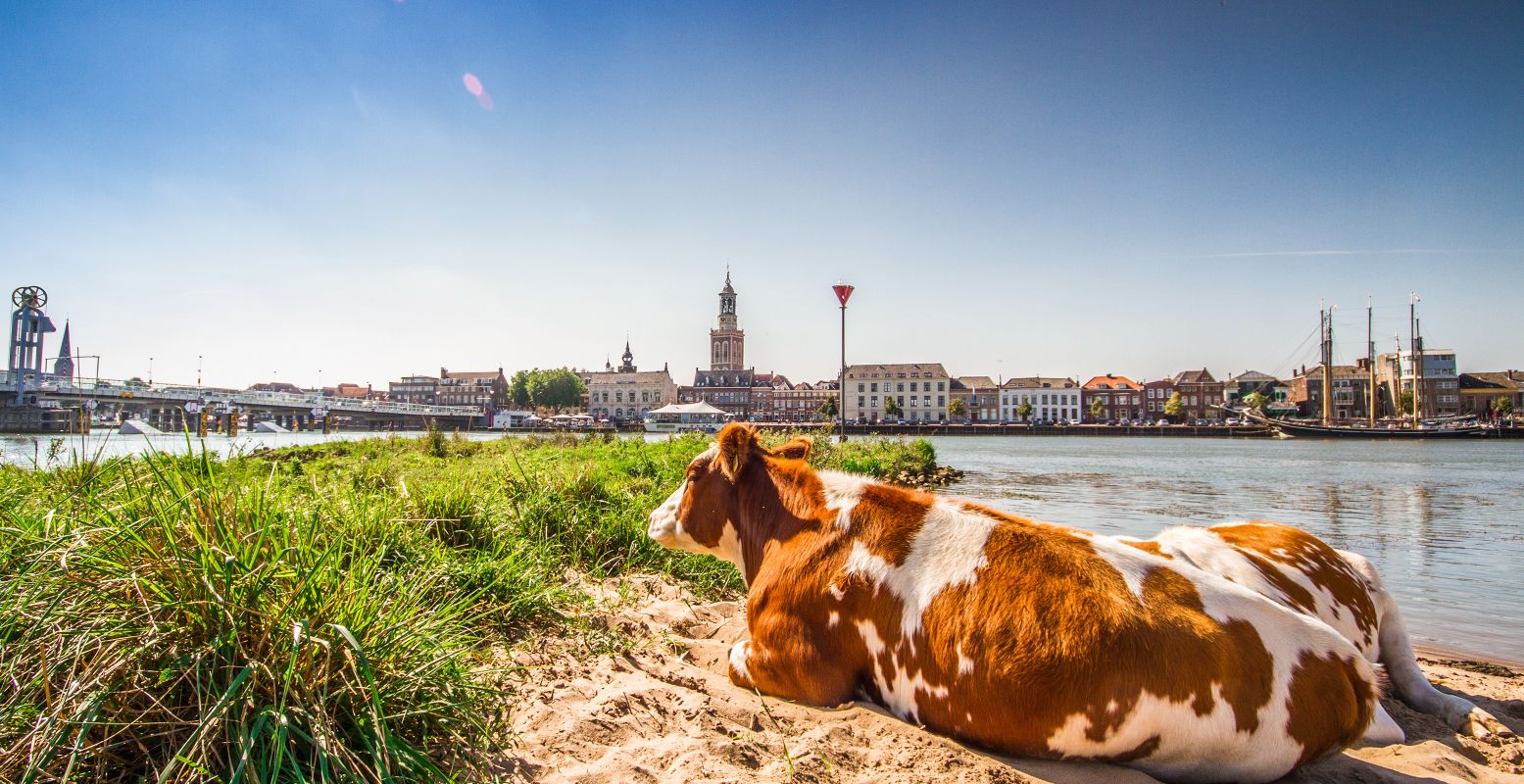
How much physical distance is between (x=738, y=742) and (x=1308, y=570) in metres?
2.78

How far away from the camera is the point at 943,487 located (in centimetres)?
1984

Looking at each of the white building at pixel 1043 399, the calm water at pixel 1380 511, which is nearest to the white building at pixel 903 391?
the white building at pixel 1043 399

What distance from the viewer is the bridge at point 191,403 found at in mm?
53188

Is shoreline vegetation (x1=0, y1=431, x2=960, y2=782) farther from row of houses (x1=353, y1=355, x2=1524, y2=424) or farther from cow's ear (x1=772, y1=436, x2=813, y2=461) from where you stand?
row of houses (x1=353, y1=355, x2=1524, y2=424)

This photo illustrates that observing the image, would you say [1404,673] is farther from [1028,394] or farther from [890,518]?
[1028,394]

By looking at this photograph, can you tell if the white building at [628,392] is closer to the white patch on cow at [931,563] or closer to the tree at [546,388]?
the tree at [546,388]

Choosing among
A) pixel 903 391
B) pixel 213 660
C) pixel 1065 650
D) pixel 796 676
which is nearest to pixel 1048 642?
pixel 1065 650

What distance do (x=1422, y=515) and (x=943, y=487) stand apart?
388 inches

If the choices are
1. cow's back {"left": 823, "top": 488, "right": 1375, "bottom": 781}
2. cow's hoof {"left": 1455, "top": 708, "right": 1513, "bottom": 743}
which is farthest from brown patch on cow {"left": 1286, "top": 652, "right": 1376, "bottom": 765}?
cow's hoof {"left": 1455, "top": 708, "right": 1513, "bottom": 743}

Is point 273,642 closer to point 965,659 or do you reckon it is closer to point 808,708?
point 808,708

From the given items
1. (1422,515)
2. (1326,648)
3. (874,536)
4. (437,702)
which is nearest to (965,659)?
(874,536)

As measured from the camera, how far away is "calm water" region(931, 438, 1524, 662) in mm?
6410

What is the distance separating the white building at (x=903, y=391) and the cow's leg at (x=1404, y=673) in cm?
12635

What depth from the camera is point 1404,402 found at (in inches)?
4309
